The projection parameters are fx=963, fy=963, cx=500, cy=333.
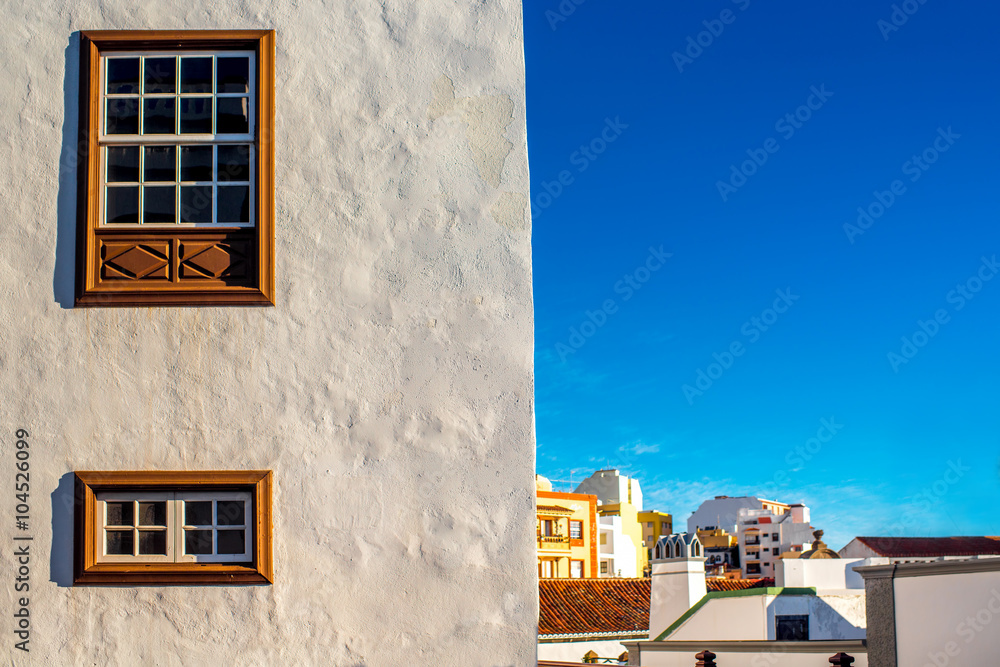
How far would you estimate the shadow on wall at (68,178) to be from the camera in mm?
5898

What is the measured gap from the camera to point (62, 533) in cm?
571

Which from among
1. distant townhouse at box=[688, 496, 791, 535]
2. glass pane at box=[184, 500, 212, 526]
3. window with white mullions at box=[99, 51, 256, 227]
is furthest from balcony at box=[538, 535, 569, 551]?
window with white mullions at box=[99, 51, 256, 227]

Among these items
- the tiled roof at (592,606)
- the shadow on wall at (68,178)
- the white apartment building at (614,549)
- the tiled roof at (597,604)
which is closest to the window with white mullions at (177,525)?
the shadow on wall at (68,178)

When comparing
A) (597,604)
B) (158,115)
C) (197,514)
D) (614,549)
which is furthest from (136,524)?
(614,549)

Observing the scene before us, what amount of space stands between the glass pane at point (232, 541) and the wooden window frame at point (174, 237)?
4.57 ft

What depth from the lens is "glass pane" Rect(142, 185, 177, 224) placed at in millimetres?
6020

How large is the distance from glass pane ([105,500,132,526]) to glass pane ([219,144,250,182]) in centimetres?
210

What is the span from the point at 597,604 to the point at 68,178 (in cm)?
2575

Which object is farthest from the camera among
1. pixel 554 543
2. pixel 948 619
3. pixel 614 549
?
pixel 614 549

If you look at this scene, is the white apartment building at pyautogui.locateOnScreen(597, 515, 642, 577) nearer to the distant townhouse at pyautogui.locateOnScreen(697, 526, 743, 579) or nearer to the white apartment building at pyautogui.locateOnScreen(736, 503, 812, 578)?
the distant townhouse at pyautogui.locateOnScreen(697, 526, 743, 579)

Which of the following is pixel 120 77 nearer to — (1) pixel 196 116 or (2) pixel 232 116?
(1) pixel 196 116

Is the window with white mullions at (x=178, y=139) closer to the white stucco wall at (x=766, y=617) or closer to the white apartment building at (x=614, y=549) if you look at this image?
the white stucco wall at (x=766, y=617)

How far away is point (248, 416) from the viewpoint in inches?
230

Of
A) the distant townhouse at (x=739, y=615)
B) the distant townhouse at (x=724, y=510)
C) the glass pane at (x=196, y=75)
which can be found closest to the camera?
the glass pane at (x=196, y=75)
